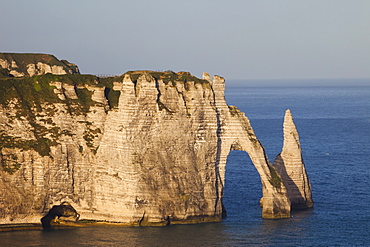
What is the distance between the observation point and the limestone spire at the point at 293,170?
83625 mm

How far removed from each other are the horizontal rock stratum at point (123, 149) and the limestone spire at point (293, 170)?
3.86 m

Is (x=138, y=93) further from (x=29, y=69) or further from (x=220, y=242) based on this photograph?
(x=29, y=69)

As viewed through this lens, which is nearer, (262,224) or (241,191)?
(262,224)

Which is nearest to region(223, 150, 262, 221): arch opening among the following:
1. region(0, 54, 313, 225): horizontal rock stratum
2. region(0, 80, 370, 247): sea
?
region(0, 80, 370, 247): sea

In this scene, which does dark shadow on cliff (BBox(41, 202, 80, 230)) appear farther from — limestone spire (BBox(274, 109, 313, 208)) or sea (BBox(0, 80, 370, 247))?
limestone spire (BBox(274, 109, 313, 208))

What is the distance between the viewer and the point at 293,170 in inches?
3292

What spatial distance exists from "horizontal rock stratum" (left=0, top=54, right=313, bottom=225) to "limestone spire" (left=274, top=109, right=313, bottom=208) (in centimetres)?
386

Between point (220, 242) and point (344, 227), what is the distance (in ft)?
46.8

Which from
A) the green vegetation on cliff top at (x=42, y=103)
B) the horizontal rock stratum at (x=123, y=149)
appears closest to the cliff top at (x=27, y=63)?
the green vegetation on cliff top at (x=42, y=103)

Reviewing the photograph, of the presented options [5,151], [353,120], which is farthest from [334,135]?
[5,151]

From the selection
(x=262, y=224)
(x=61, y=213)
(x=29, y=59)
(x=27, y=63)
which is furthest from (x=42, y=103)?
(x=29, y=59)

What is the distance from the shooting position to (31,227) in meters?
73.8

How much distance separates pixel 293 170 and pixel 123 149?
21621 millimetres

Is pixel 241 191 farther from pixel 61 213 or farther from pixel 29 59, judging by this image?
pixel 29 59
